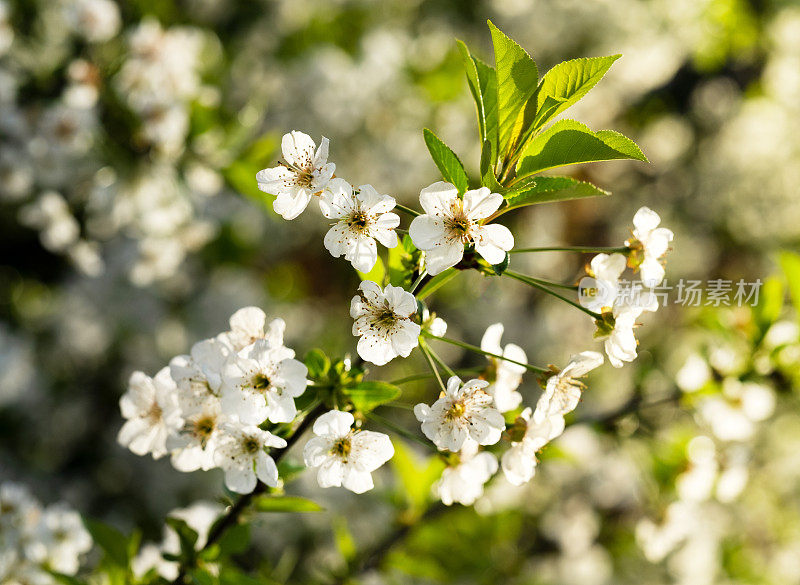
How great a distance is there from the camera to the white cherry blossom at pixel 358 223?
2.78ft

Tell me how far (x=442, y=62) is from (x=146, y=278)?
1.82 metres

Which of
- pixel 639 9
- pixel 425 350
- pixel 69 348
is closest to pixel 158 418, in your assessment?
pixel 425 350

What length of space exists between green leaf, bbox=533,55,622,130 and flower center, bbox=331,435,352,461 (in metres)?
0.53

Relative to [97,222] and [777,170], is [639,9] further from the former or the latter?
[97,222]

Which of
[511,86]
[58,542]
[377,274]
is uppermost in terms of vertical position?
[511,86]

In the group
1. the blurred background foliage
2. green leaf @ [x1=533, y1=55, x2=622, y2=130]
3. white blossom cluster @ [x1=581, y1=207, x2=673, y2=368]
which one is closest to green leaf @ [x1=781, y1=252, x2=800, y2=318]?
the blurred background foliage

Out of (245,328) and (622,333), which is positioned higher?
(622,333)

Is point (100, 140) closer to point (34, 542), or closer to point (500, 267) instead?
point (34, 542)

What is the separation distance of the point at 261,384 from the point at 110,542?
1.98ft

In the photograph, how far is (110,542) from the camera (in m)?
1.18

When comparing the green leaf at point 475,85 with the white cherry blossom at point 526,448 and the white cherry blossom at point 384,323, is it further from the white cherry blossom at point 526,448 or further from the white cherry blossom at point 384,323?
the white cherry blossom at point 526,448

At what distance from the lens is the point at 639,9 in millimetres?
3623

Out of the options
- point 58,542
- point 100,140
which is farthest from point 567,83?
point 100,140

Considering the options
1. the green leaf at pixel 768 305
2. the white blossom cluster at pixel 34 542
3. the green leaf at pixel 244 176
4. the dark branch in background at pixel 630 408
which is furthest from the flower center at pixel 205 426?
the green leaf at pixel 768 305
